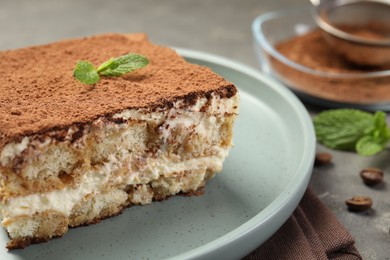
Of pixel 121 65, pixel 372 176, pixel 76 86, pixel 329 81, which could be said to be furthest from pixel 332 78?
pixel 76 86

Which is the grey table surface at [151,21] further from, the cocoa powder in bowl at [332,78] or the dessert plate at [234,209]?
the dessert plate at [234,209]

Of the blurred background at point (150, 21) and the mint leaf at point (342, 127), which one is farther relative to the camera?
the blurred background at point (150, 21)

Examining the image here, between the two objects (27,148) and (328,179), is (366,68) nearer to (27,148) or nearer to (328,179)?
(328,179)

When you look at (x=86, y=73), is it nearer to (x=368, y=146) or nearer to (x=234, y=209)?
(x=234, y=209)

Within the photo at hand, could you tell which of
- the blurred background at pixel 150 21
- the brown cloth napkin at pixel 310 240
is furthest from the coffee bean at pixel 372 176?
the blurred background at pixel 150 21

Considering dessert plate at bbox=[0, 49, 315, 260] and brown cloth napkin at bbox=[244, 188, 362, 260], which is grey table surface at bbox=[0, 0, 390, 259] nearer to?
dessert plate at bbox=[0, 49, 315, 260]
